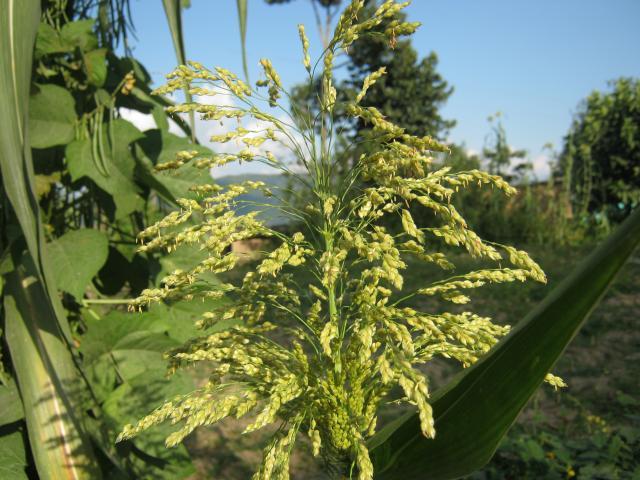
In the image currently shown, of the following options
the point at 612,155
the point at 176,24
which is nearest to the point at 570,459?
the point at 176,24

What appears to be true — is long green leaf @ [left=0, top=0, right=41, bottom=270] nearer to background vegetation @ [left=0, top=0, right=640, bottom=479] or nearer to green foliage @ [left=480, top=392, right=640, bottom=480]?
background vegetation @ [left=0, top=0, right=640, bottom=479]

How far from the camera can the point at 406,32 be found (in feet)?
2.59

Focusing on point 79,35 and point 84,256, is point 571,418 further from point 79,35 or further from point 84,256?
point 79,35

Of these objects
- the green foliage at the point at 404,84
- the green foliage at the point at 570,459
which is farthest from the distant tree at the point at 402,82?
the green foliage at the point at 570,459

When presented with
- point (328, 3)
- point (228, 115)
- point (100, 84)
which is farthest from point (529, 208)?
point (328, 3)

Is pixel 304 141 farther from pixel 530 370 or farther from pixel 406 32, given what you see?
pixel 530 370

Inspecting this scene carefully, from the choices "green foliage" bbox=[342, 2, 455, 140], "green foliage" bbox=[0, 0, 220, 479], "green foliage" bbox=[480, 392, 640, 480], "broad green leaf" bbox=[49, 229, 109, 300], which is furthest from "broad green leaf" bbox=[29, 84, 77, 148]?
"green foliage" bbox=[342, 2, 455, 140]

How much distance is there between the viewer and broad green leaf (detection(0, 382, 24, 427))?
140cm

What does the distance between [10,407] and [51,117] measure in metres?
0.75

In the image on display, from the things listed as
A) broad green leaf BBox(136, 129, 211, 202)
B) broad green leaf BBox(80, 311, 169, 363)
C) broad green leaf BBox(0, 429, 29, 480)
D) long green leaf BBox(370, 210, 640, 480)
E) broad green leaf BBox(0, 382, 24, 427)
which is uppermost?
broad green leaf BBox(136, 129, 211, 202)

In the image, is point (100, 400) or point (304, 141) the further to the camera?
point (100, 400)

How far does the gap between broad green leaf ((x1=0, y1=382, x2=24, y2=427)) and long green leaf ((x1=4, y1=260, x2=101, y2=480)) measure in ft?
0.17

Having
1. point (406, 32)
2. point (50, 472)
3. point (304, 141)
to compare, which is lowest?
point (50, 472)

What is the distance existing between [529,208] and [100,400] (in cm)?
849
